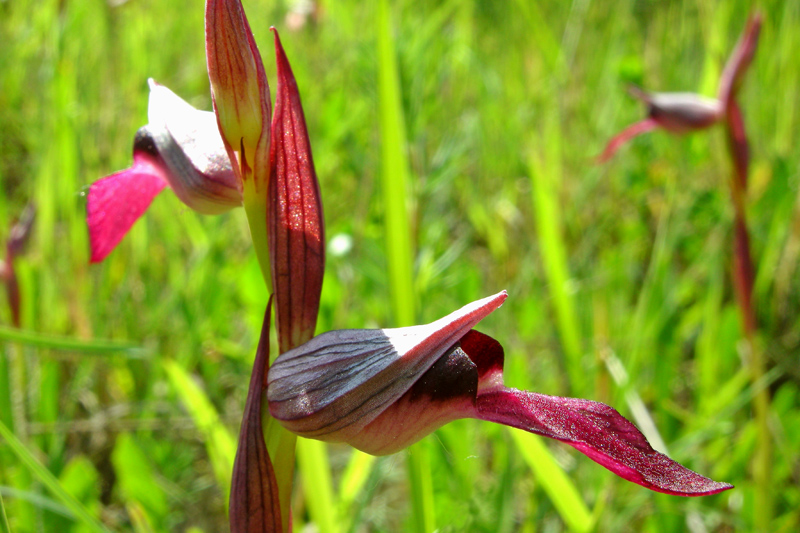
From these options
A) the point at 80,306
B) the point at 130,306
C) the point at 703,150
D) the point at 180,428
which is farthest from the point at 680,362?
the point at 80,306

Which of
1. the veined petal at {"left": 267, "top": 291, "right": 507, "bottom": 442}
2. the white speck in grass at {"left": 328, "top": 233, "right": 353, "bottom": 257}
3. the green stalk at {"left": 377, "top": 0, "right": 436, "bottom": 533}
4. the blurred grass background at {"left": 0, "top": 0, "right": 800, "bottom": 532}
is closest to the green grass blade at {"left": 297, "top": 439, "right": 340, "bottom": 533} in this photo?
the blurred grass background at {"left": 0, "top": 0, "right": 800, "bottom": 532}

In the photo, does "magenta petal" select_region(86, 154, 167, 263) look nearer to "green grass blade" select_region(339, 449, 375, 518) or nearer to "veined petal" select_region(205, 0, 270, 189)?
"veined petal" select_region(205, 0, 270, 189)

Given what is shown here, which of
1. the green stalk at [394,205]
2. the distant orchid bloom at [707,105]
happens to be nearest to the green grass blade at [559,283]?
the distant orchid bloom at [707,105]

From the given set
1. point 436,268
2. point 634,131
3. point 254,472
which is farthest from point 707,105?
point 254,472

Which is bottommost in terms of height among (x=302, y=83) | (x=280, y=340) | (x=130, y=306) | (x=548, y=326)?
(x=548, y=326)

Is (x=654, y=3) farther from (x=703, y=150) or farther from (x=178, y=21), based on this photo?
(x=178, y=21)

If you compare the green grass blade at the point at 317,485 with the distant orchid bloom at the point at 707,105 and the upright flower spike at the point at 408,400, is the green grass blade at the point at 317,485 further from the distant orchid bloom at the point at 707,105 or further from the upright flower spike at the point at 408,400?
the distant orchid bloom at the point at 707,105

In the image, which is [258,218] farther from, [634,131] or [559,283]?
[634,131]
